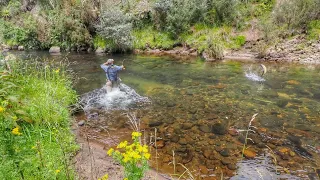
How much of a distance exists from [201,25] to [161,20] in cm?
319

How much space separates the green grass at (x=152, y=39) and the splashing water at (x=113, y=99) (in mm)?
10577

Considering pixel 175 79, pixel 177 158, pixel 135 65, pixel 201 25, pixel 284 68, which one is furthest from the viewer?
pixel 201 25

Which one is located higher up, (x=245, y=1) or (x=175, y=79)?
(x=245, y=1)

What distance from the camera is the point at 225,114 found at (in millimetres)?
7320

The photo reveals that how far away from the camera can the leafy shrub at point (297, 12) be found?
1630 cm

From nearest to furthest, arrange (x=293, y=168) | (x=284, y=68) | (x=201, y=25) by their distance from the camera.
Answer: (x=293, y=168), (x=284, y=68), (x=201, y=25)

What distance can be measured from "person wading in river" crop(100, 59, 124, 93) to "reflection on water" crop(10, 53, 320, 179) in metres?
1.10

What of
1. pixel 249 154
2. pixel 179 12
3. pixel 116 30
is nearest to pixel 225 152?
pixel 249 154

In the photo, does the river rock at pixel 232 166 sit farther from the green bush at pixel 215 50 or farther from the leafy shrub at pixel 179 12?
the leafy shrub at pixel 179 12

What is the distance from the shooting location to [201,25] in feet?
65.3

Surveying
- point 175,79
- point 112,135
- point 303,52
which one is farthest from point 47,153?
point 303,52

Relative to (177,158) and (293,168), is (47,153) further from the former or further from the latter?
(293,168)

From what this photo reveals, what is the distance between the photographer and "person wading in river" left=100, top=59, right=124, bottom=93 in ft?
28.9

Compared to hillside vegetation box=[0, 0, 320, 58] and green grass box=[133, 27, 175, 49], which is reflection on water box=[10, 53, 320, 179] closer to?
hillside vegetation box=[0, 0, 320, 58]
